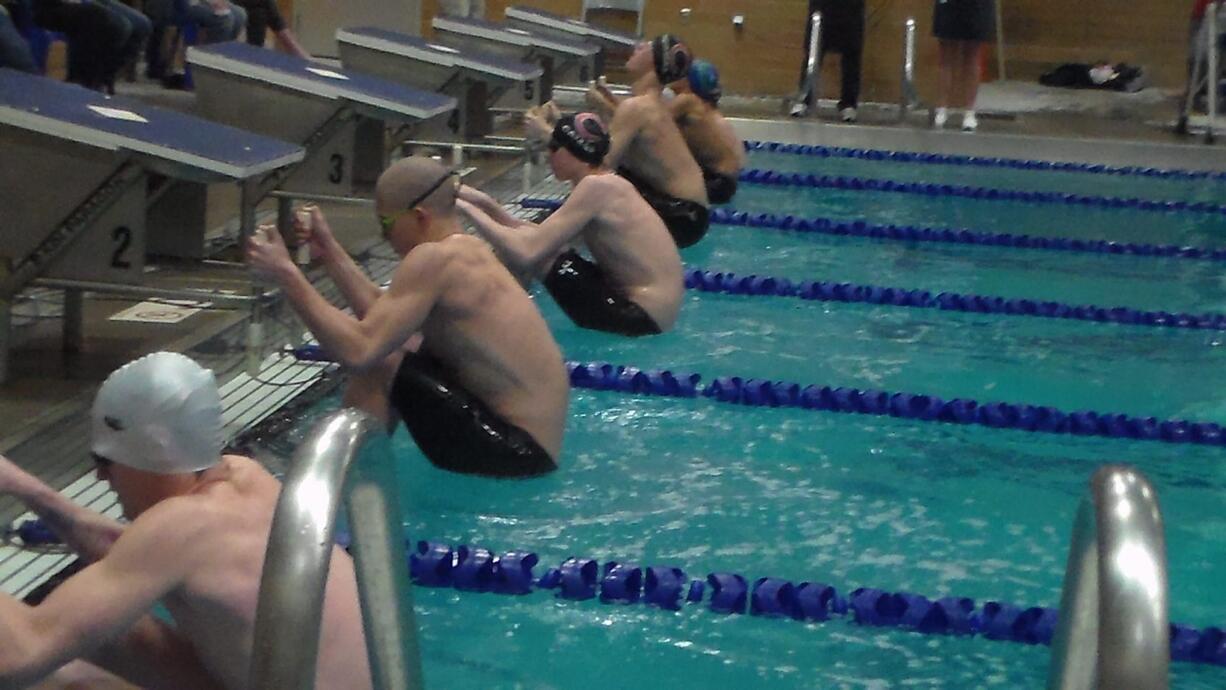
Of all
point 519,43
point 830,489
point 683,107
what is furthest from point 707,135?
point 830,489

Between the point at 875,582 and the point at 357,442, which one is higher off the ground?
the point at 357,442

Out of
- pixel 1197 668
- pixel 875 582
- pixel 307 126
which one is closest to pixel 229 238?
pixel 307 126

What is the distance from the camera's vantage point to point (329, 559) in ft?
5.82

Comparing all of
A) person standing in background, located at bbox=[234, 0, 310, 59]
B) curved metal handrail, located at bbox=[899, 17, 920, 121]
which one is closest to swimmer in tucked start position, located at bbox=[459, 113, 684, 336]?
person standing in background, located at bbox=[234, 0, 310, 59]

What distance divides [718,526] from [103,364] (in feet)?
5.95

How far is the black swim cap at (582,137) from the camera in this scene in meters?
5.68

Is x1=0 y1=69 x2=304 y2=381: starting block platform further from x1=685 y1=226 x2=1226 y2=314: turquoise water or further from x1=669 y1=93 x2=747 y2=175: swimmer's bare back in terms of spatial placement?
x1=669 y1=93 x2=747 y2=175: swimmer's bare back

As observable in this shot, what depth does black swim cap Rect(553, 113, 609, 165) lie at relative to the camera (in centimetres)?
568

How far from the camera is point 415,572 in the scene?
3730 mm

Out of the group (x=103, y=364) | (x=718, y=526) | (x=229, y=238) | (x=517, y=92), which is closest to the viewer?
(x=718, y=526)

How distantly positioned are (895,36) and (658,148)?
789cm

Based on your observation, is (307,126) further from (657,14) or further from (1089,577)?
(657,14)

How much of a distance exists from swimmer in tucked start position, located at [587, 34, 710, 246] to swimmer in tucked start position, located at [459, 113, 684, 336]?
1202mm

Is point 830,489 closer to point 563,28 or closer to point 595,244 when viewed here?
point 595,244
